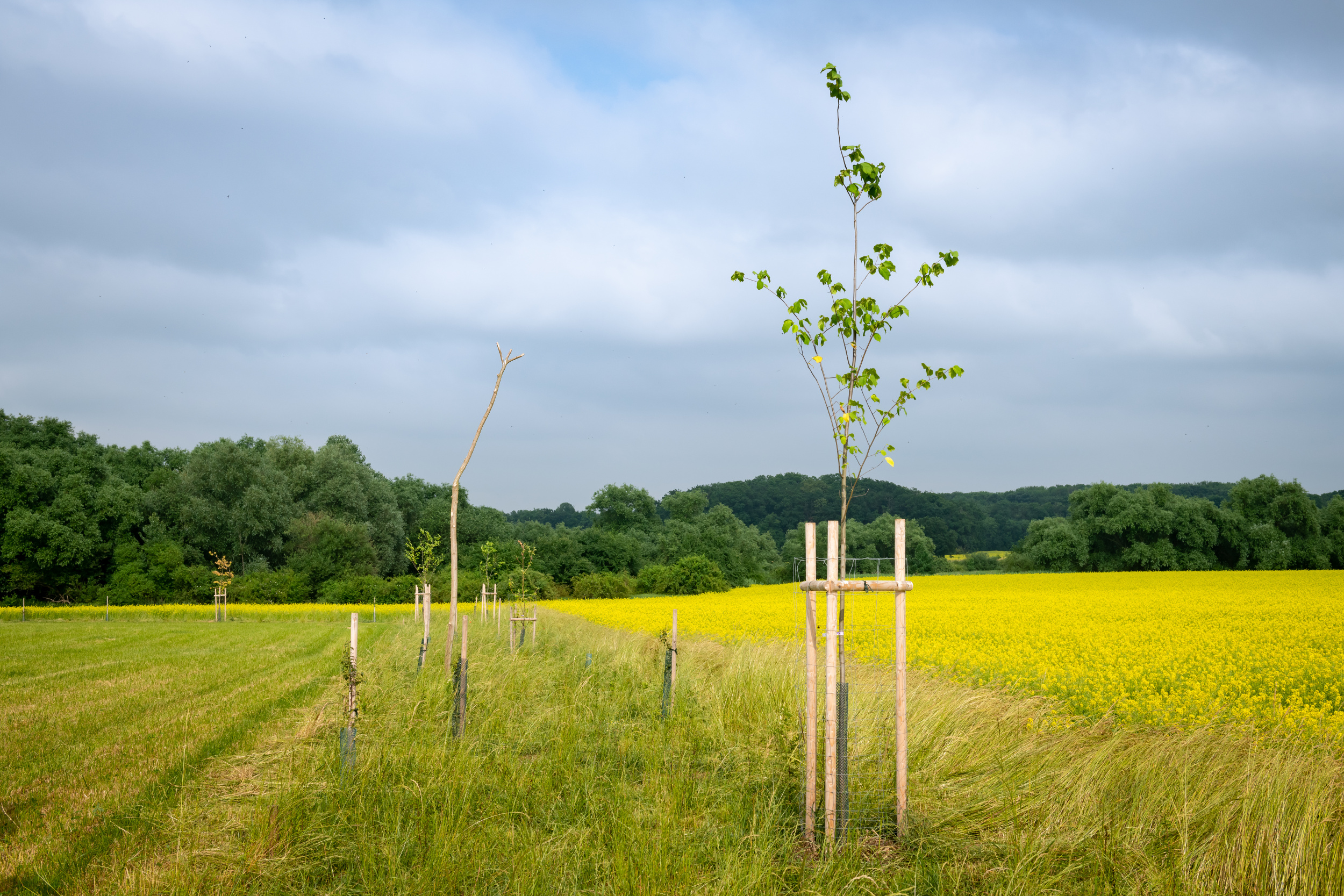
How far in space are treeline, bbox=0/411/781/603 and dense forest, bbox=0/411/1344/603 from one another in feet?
0.39

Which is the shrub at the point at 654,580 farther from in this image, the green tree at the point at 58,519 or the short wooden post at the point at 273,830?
the short wooden post at the point at 273,830

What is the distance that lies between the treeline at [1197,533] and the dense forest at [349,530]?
0.12m

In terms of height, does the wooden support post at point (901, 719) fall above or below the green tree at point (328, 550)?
above

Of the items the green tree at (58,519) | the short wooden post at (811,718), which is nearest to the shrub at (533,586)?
the short wooden post at (811,718)

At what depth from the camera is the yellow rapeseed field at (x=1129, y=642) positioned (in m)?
8.30

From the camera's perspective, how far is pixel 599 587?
151 feet

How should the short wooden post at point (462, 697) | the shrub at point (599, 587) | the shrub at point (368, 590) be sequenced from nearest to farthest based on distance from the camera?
the short wooden post at point (462, 697), the shrub at point (368, 590), the shrub at point (599, 587)

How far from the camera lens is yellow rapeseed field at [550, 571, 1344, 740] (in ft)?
27.2

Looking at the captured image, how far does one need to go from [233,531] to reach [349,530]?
760cm

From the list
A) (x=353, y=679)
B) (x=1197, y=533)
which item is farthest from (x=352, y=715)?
(x=1197, y=533)

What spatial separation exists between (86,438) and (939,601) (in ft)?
212

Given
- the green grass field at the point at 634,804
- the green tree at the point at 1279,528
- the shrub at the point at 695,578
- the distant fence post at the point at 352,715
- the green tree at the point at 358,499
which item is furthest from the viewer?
the green tree at the point at 358,499

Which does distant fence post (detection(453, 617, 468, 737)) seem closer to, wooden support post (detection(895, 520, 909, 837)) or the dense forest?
wooden support post (detection(895, 520, 909, 837))

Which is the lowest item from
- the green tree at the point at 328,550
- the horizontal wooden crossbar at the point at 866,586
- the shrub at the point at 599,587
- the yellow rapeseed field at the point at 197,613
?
the yellow rapeseed field at the point at 197,613
